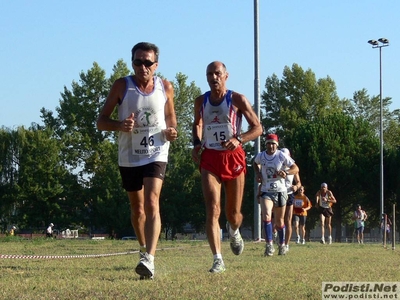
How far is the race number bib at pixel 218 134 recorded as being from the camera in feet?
33.6

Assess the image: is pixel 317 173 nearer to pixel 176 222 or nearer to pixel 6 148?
pixel 176 222

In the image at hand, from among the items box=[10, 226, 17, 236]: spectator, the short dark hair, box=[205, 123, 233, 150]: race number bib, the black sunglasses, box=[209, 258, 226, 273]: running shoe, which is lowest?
box=[10, 226, 17, 236]: spectator

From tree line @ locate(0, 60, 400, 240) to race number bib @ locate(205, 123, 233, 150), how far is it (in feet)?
214

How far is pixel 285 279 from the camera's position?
8734mm

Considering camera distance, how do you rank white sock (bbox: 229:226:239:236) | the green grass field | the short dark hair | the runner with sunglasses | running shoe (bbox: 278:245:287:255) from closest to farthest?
the green grass field < the runner with sunglasses < the short dark hair < white sock (bbox: 229:226:239:236) < running shoe (bbox: 278:245:287:255)

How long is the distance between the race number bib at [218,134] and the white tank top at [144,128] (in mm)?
955

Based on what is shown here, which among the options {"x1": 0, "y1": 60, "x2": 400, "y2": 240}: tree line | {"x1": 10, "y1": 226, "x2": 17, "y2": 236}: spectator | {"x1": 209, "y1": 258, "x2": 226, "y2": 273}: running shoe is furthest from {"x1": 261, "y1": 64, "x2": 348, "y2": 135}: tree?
{"x1": 209, "y1": 258, "x2": 226, "y2": 273}: running shoe

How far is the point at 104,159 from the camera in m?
84.8

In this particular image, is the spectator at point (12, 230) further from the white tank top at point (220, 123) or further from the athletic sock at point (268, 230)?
the white tank top at point (220, 123)

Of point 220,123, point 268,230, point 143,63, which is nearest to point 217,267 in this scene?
point 220,123

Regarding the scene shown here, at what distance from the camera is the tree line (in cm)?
7725

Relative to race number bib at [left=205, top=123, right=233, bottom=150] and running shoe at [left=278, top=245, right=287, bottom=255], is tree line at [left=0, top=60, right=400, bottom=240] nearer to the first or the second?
running shoe at [left=278, top=245, right=287, bottom=255]

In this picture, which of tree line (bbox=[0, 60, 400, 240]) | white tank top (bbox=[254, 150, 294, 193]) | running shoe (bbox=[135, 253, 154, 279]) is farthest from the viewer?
tree line (bbox=[0, 60, 400, 240])

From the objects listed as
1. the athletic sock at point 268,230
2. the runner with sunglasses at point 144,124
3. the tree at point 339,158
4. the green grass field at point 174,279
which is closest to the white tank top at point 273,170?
the athletic sock at point 268,230
